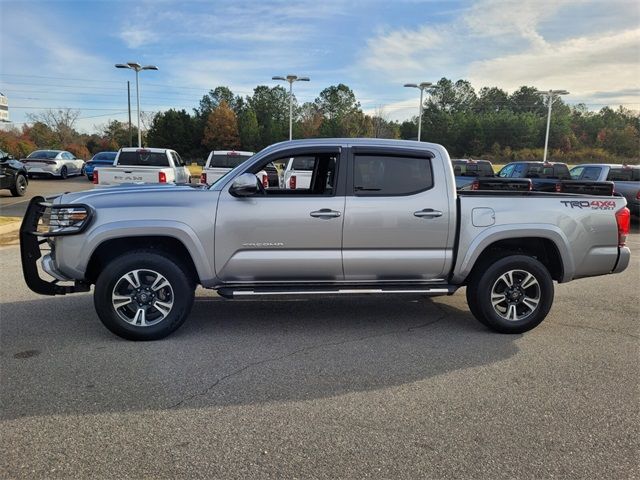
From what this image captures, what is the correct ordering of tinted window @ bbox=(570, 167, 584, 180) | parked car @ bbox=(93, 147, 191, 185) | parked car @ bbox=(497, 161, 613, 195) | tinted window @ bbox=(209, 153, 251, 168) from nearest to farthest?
parked car @ bbox=(93, 147, 191, 185)
parked car @ bbox=(497, 161, 613, 195)
tinted window @ bbox=(570, 167, 584, 180)
tinted window @ bbox=(209, 153, 251, 168)

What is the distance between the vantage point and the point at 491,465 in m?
2.90

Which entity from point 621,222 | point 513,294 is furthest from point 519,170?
point 513,294

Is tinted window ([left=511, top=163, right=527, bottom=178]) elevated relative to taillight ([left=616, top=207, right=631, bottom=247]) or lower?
elevated

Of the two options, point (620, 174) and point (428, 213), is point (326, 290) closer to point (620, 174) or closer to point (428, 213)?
point (428, 213)

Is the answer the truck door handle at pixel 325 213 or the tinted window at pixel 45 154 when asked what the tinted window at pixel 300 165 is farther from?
the tinted window at pixel 45 154

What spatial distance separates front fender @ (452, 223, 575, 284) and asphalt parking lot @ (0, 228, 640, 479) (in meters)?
0.70

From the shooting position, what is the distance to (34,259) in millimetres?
4828

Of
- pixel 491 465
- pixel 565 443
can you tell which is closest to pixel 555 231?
pixel 565 443

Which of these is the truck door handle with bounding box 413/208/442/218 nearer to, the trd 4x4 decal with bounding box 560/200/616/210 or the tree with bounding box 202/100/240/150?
the trd 4x4 decal with bounding box 560/200/616/210

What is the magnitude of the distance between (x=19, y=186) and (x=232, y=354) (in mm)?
16849

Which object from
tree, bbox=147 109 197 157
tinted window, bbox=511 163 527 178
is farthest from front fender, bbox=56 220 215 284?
tree, bbox=147 109 197 157

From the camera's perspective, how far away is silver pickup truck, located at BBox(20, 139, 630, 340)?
4.71 metres

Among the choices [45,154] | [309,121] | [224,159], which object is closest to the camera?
[224,159]

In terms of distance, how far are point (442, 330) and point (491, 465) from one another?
243cm
